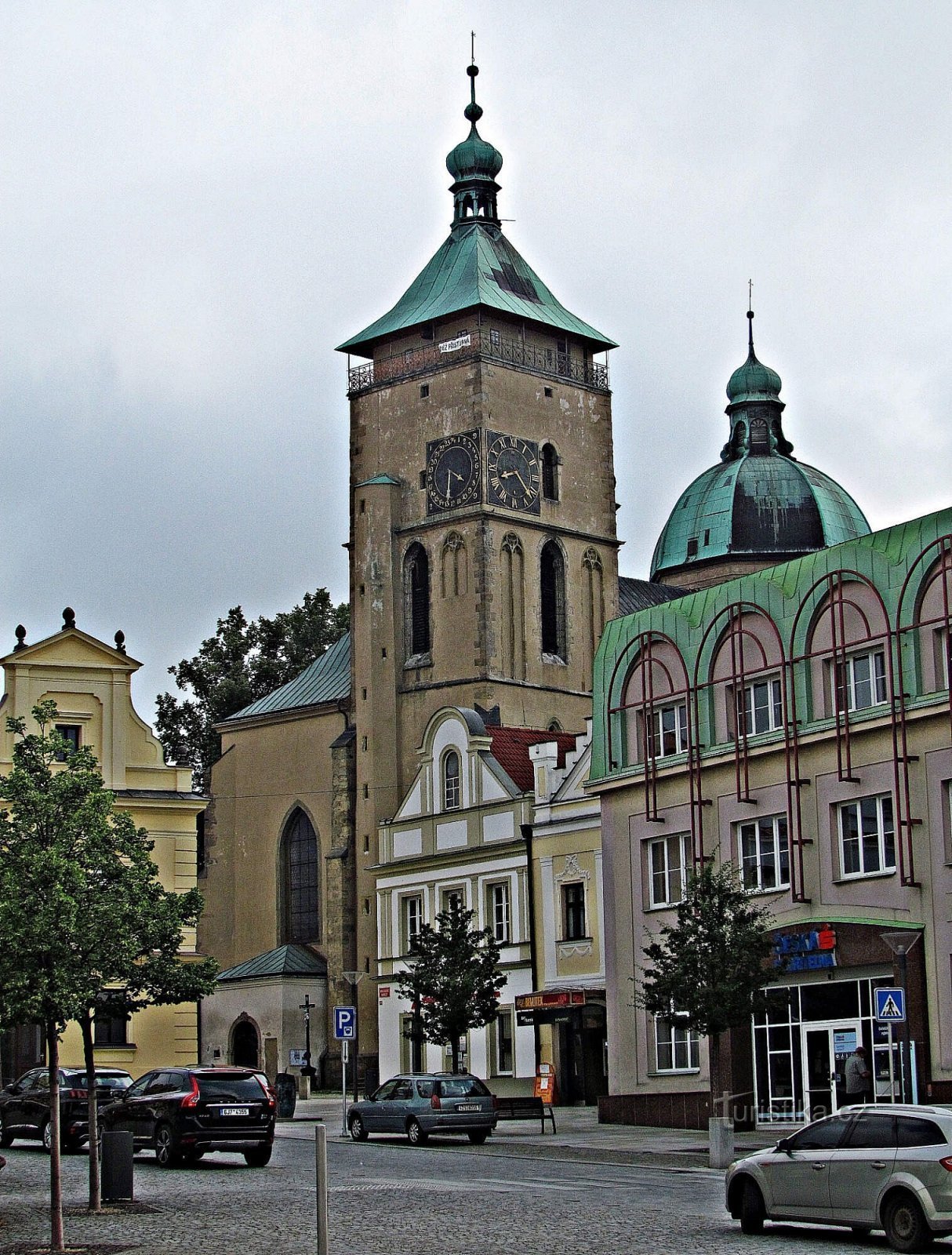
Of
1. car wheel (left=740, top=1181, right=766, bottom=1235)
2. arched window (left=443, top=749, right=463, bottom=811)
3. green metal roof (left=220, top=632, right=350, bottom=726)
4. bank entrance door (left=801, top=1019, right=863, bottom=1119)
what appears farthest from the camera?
green metal roof (left=220, top=632, right=350, bottom=726)

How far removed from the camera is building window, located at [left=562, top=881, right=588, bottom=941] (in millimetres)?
54094

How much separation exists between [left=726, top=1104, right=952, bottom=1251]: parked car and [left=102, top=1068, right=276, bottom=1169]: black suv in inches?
428

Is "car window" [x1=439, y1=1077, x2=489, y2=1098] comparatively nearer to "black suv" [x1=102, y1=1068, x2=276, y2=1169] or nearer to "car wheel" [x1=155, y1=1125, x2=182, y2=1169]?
"black suv" [x1=102, y1=1068, x2=276, y2=1169]

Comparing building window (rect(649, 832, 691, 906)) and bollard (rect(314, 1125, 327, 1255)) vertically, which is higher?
building window (rect(649, 832, 691, 906))

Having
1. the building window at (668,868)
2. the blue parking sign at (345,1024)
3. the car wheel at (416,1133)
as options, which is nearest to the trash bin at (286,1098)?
the blue parking sign at (345,1024)

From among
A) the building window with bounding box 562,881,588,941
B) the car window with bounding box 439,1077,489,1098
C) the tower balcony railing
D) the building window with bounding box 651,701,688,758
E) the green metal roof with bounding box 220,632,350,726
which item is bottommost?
the car window with bounding box 439,1077,489,1098

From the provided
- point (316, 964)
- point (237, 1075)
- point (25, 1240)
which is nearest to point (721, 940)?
point (237, 1075)

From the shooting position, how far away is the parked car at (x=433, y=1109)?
Answer: 1527 inches

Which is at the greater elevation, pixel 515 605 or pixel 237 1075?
pixel 515 605

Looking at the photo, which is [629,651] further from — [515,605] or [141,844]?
[515,605]

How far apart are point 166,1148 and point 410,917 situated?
29.3m

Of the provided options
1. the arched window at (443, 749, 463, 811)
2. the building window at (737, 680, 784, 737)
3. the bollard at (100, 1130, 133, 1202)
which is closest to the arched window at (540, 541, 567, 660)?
the arched window at (443, 749, 463, 811)

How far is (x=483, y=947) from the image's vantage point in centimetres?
5241

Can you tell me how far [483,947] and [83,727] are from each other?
12076mm
